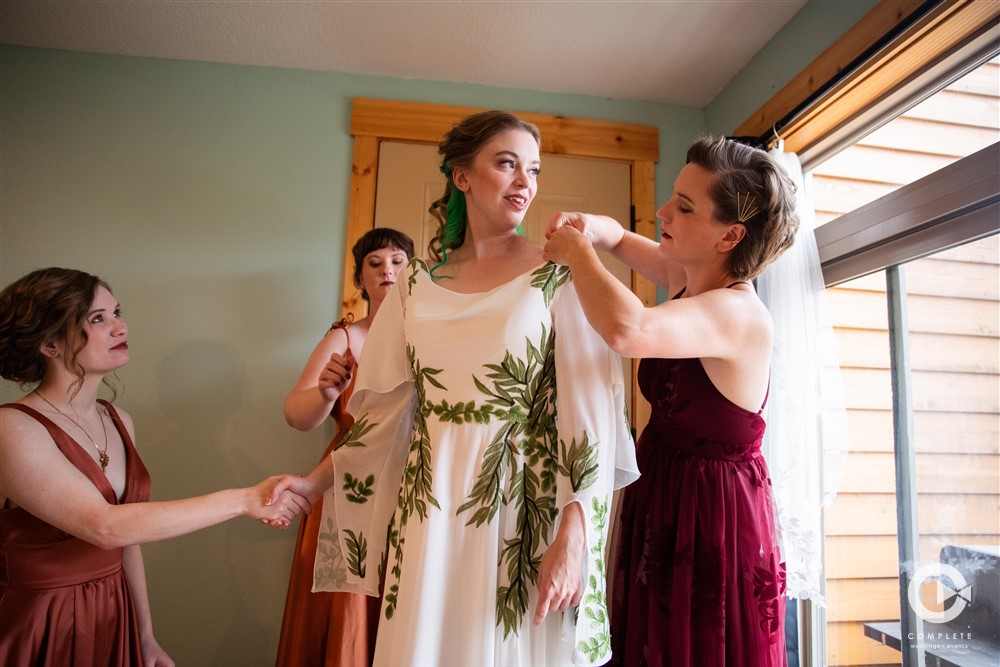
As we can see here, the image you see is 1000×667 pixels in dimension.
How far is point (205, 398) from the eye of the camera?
2.49m

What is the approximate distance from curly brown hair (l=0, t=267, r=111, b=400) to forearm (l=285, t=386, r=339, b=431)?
57 cm

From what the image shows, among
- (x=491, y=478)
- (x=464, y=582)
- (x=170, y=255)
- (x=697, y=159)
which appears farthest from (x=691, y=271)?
(x=170, y=255)

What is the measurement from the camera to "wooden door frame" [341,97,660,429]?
2.63 meters

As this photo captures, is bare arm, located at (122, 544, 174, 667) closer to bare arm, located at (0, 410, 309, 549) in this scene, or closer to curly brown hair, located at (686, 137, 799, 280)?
bare arm, located at (0, 410, 309, 549)

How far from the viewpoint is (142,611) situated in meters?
1.59

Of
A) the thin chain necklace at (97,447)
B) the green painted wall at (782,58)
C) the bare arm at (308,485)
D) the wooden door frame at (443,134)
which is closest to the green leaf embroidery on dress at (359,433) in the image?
the bare arm at (308,485)

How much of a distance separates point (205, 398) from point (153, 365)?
0.79ft

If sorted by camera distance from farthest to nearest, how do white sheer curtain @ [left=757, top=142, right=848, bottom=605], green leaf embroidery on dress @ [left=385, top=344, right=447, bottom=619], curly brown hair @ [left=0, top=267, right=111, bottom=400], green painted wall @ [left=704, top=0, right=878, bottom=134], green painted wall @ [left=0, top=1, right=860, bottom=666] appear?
green painted wall @ [left=0, top=1, right=860, bottom=666] → green painted wall @ [left=704, top=0, right=878, bottom=134] → white sheer curtain @ [left=757, top=142, right=848, bottom=605] → curly brown hair @ [left=0, top=267, right=111, bottom=400] → green leaf embroidery on dress @ [left=385, top=344, right=447, bottom=619]

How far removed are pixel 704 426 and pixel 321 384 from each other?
995mm

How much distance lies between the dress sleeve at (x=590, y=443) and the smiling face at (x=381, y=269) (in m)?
1.07

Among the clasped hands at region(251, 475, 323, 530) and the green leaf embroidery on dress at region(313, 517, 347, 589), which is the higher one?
the clasped hands at region(251, 475, 323, 530)

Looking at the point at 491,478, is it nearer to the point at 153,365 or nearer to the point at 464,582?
the point at 464,582

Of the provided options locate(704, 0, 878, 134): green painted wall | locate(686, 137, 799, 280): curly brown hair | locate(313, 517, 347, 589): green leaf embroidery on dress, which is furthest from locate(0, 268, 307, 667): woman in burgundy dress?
locate(704, 0, 878, 134): green painted wall

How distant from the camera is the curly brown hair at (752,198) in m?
1.27
